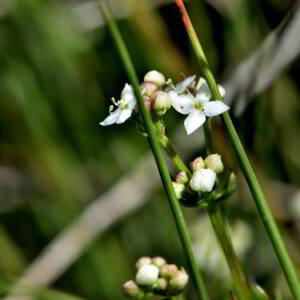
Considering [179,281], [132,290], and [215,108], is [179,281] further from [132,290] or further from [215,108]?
[215,108]

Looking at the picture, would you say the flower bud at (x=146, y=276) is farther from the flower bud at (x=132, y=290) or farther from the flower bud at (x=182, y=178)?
the flower bud at (x=182, y=178)

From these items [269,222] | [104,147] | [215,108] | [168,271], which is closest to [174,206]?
[269,222]

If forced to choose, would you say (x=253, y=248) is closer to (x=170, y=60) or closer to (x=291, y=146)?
(x=291, y=146)

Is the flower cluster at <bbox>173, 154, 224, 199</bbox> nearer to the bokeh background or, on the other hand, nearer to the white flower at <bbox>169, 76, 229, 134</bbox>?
the white flower at <bbox>169, 76, 229, 134</bbox>

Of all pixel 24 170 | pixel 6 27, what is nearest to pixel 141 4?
pixel 6 27

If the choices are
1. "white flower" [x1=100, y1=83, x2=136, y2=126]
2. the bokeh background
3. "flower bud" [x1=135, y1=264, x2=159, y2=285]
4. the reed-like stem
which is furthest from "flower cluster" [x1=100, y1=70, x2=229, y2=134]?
the bokeh background

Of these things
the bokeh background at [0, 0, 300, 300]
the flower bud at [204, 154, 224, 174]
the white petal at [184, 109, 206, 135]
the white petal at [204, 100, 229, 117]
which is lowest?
the bokeh background at [0, 0, 300, 300]
